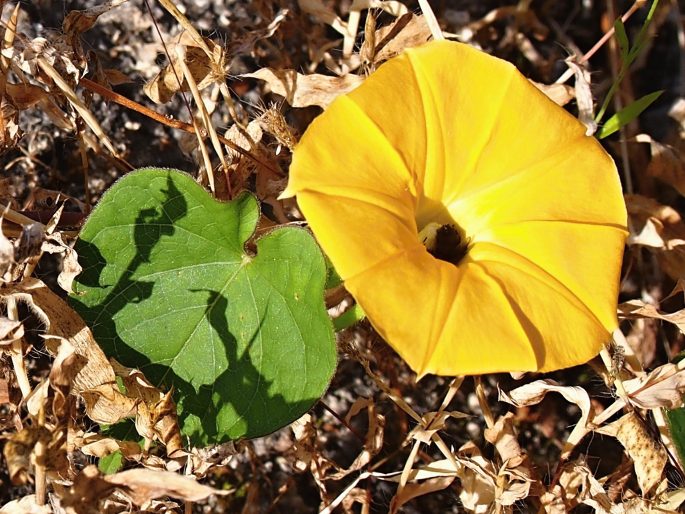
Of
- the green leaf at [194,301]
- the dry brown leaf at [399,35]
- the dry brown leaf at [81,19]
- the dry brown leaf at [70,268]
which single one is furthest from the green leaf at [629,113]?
the dry brown leaf at [70,268]

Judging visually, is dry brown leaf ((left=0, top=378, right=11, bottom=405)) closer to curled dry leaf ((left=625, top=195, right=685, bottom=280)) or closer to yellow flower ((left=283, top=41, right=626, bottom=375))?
yellow flower ((left=283, top=41, right=626, bottom=375))

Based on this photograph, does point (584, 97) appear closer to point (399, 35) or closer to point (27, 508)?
point (399, 35)

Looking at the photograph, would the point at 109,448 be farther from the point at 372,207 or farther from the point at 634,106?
the point at 634,106

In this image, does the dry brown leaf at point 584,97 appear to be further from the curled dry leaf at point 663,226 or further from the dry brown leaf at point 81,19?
the dry brown leaf at point 81,19

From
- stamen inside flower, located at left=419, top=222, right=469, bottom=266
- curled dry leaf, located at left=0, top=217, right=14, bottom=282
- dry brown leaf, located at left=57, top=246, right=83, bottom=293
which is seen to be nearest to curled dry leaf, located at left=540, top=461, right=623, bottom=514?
stamen inside flower, located at left=419, top=222, right=469, bottom=266

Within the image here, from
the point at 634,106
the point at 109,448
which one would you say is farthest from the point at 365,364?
the point at 634,106

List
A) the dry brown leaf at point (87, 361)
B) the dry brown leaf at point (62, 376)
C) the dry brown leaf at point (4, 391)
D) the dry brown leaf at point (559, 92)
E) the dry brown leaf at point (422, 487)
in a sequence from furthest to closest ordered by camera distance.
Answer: the dry brown leaf at point (559, 92), the dry brown leaf at point (422, 487), the dry brown leaf at point (4, 391), the dry brown leaf at point (87, 361), the dry brown leaf at point (62, 376)
